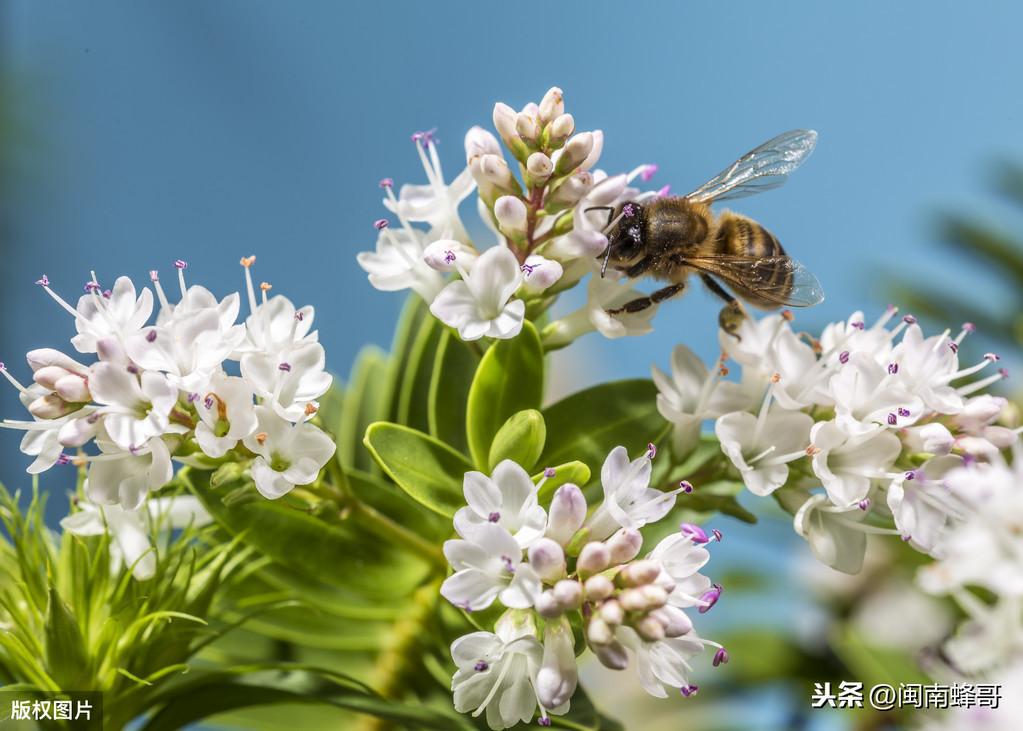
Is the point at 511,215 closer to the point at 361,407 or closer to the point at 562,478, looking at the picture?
the point at 562,478

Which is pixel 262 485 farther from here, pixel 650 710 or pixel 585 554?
pixel 650 710

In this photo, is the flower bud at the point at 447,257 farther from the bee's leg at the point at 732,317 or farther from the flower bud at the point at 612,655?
the flower bud at the point at 612,655

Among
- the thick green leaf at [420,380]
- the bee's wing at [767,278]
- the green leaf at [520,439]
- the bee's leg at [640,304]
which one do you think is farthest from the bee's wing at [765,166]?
the green leaf at [520,439]

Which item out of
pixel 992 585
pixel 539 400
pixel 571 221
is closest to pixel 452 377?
pixel 539 400

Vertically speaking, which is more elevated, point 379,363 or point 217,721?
point 379,363

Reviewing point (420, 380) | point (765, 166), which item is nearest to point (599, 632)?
point (420, 380)

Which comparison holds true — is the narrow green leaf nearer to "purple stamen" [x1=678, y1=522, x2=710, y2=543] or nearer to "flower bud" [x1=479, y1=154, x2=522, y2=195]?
"flower bud" [x1=479, y1=154, x2=522, y2=195]

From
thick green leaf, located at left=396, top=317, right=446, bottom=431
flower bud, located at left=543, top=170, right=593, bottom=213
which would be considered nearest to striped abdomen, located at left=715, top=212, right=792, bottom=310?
flower bud, located at left=543, top=170, right=593, bottom=213

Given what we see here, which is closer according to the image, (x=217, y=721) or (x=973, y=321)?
(x=217, y=721)
